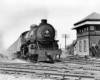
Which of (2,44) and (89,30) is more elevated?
(89,30)

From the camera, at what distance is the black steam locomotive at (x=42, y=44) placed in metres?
17.4

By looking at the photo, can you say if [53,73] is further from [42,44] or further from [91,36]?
[91,36]

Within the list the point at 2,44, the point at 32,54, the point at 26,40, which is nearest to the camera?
the point at 32,54

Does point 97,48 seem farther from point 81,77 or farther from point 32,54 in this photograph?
point 81,77

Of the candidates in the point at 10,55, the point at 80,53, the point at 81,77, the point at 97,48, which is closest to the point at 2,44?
the point at 10,55

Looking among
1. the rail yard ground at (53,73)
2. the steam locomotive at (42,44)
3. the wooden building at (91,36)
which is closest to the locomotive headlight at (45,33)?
the steam locomotive at (42,44)

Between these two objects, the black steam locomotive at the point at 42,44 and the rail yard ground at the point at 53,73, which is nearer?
the rail yard ground at the point at 53,73

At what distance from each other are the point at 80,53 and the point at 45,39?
1674 cm

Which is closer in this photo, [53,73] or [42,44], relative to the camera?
[53,73]

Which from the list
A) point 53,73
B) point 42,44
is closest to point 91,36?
point 42,44

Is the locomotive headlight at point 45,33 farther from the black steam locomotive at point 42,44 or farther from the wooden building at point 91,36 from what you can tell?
the wooden building at point 91,36

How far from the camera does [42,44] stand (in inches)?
721

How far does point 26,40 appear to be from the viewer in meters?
19.7

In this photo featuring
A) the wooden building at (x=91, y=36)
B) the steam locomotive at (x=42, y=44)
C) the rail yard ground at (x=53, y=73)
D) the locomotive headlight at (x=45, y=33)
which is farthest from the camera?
the wooden building at (x=91, y=36)
